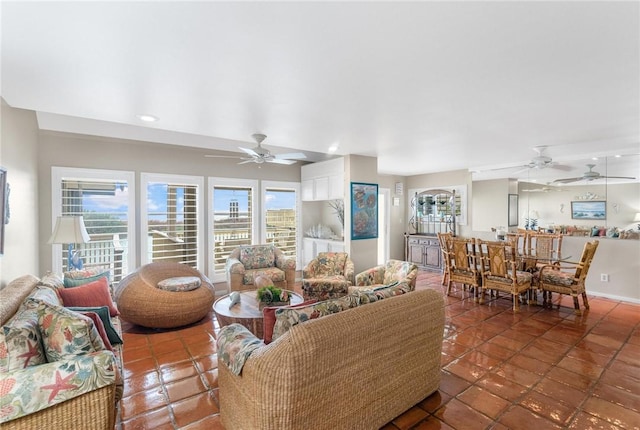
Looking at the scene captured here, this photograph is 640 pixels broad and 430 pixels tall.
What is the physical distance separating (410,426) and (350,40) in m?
2.56

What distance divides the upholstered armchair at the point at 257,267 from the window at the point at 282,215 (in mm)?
821

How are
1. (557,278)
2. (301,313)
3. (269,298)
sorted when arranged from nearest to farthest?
(301,313)
(269,298)
(557,278)

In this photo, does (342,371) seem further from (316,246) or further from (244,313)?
(316,246)

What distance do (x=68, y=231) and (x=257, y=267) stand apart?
263 cm

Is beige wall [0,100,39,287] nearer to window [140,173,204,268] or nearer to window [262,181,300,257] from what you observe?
window [140,173,204,268]

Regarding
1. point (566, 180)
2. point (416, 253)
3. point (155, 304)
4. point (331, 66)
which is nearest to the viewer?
point (331, 66)

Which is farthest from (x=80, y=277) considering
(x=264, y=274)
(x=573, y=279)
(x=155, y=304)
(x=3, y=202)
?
(x=573, y=279)

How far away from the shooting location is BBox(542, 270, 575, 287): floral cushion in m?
4.17

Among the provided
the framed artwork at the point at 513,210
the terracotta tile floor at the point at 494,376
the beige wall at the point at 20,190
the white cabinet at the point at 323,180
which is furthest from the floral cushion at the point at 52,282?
the framed artwork at the point at 513,210

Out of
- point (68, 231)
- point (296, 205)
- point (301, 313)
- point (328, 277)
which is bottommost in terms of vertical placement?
point (328, 277)

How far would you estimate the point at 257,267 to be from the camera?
5188mm

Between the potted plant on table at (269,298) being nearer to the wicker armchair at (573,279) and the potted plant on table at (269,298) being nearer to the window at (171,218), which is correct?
the window at (171,218)

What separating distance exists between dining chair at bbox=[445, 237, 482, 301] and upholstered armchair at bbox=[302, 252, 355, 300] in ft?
5.83

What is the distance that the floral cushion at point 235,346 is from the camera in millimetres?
1731
